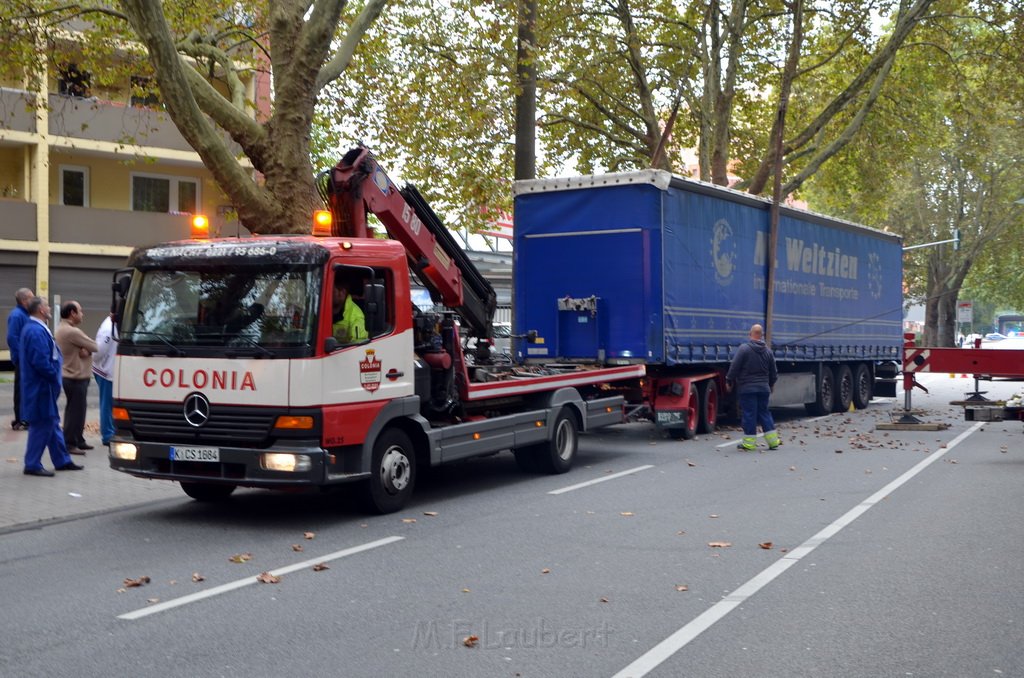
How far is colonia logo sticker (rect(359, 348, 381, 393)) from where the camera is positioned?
9.20m

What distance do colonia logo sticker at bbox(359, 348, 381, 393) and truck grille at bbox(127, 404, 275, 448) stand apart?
0.86m

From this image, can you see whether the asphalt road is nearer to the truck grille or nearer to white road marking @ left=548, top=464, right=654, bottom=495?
white road marking @ left=548, top=464, right=654, bottom=495

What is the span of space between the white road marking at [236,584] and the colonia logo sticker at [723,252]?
9752 millimetres

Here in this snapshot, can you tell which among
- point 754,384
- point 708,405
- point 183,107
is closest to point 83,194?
point 183,107

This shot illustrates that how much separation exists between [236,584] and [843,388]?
17874mm

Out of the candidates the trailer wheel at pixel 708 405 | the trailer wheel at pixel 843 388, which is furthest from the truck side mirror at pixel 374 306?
the trailer wheel at pixel 843 388

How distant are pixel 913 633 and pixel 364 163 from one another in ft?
20.6

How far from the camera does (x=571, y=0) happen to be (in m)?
24.5

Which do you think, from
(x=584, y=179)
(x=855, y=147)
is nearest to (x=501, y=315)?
(x=855, y=147)

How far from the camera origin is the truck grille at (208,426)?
8.73 meters

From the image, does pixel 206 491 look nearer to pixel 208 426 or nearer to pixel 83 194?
pixel 208 426

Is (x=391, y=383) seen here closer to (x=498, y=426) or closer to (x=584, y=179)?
(x=498, y=426)

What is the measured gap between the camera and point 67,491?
10727 millimetres

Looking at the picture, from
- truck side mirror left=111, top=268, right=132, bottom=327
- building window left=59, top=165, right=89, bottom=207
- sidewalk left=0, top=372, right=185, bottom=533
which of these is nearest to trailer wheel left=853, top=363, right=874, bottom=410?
sidewalk left=0, top=372, right=185, bottom=533
